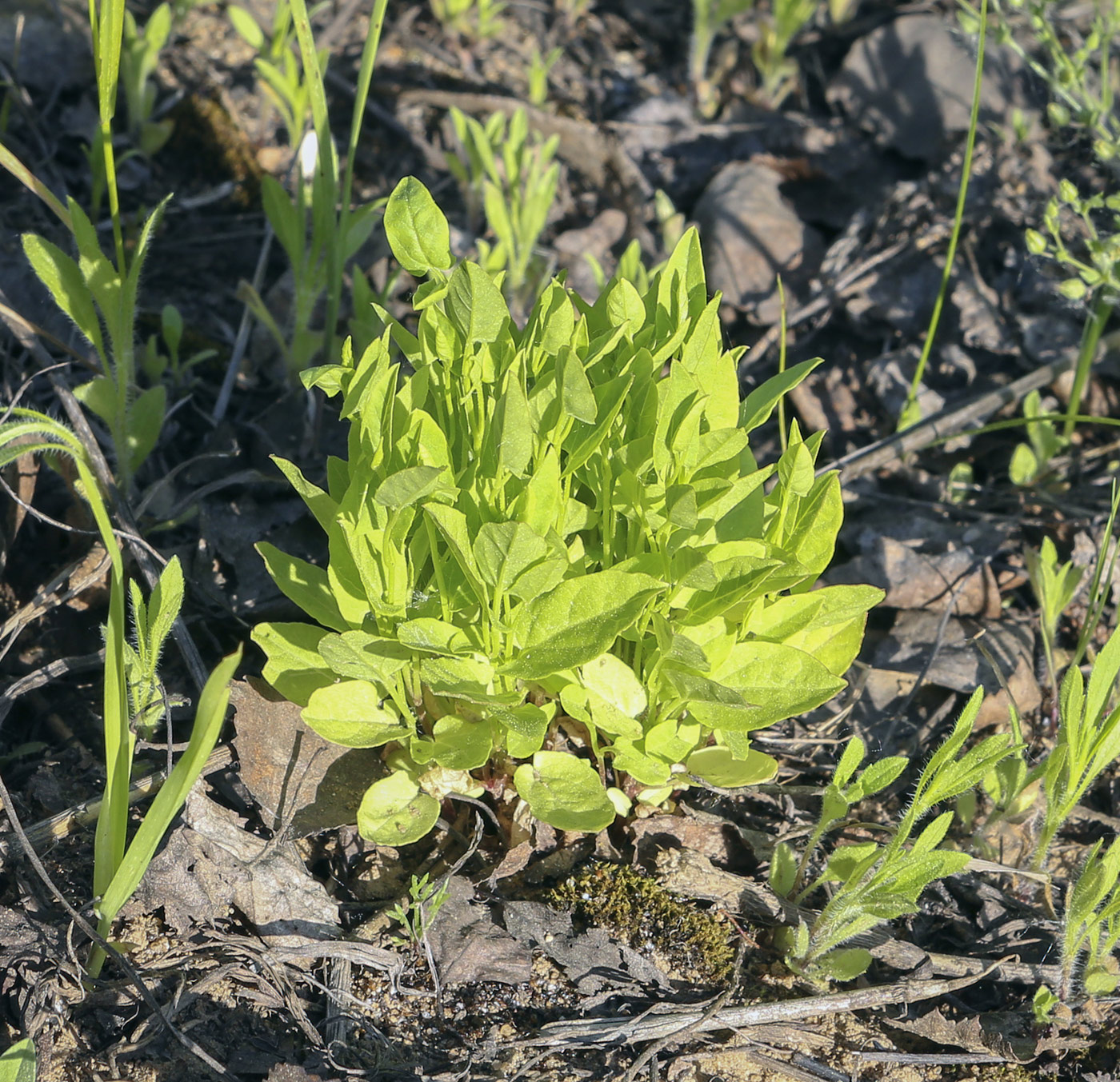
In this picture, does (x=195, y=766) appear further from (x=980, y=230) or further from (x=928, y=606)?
(x=980, y=230)

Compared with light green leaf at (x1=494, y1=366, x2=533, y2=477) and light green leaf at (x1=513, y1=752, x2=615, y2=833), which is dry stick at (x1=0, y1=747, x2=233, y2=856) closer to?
light green leaf at (x1=513, y1=752, x2=615, y2=833)

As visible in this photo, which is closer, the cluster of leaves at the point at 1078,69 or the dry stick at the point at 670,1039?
the dry stick at the point at 670,1039

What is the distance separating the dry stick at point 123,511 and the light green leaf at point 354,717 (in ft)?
1.41

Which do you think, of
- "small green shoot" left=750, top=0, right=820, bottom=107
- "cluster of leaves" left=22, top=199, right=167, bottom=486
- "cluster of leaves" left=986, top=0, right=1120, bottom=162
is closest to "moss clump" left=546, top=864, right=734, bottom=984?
"cluster of leaves" left=22, top=199, right=167, bottom=486

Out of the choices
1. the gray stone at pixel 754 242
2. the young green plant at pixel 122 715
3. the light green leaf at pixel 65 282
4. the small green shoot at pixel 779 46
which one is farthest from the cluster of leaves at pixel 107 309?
the small green shoot at pixel 779 46

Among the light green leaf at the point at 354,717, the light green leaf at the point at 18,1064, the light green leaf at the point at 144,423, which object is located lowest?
the light green leaf at the point at 18,1064

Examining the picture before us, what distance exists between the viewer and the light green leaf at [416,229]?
1825 millimetres

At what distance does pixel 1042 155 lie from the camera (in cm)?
382

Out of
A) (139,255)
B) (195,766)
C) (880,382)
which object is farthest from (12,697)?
(880,382)

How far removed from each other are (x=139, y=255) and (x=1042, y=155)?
10.4ft

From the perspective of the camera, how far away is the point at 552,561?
1787 millimetres

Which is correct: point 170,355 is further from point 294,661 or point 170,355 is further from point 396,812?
point 396,812

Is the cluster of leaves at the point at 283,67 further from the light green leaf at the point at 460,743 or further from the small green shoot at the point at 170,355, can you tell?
the light green leaf at the point at 460,743

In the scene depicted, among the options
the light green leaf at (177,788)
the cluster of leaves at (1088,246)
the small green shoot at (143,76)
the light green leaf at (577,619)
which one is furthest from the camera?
the small green shoot at (143,76)
